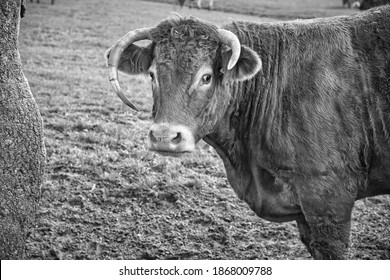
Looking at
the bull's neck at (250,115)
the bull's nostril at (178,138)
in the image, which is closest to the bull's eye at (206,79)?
the bull's neck at (250,115)

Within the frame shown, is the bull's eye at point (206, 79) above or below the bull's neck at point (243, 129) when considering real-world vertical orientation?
above

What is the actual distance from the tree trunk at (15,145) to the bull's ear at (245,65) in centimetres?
165

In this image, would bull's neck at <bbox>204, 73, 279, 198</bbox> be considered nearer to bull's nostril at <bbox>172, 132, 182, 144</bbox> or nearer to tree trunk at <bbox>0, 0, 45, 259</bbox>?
bull's nostril at <bbox>172, 132, 182, 144</bbox>

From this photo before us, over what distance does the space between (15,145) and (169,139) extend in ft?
4.10

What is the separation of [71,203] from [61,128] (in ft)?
9.05

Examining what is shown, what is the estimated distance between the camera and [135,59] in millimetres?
4387

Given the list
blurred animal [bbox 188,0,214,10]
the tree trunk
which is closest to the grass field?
the tree trunk

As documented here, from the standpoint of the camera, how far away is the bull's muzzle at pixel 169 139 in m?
3.66

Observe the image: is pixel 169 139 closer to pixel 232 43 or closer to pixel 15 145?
pixel 232 43

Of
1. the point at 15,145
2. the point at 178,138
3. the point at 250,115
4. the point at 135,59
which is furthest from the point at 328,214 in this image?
the point at 15,145

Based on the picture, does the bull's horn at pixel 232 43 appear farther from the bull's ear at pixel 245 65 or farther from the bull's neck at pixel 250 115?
the bull's neck at pixel 250 115

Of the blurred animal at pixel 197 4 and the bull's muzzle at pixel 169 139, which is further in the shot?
the blurred animal at pixel 197 4

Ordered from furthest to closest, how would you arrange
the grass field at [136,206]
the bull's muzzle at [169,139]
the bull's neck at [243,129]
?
the grass field at [136,206]
the bull's neck at [243,129]
the bull's muzzle at [169,139]

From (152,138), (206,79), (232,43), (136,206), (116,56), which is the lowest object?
(136,206)
